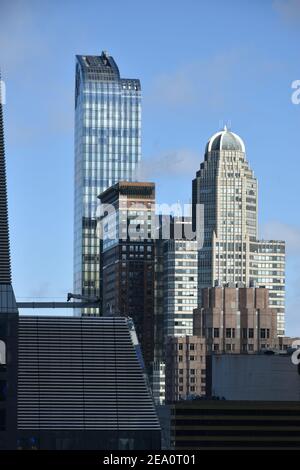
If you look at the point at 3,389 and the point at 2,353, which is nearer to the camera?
the point at 2,353

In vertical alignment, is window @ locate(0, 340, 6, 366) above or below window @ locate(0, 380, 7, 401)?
above

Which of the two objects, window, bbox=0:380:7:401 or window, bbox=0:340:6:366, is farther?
window, bbox=0:380:7:401

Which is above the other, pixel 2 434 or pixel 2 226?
pixel 2 226

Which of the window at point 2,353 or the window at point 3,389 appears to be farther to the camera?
the window at point 3,389

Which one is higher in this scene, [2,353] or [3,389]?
[2,353]

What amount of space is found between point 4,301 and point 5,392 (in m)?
11.2

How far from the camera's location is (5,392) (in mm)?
190625

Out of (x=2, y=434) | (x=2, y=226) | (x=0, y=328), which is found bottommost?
(x=2, y=434)

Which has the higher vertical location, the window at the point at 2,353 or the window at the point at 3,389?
the window at the point at 2,353
